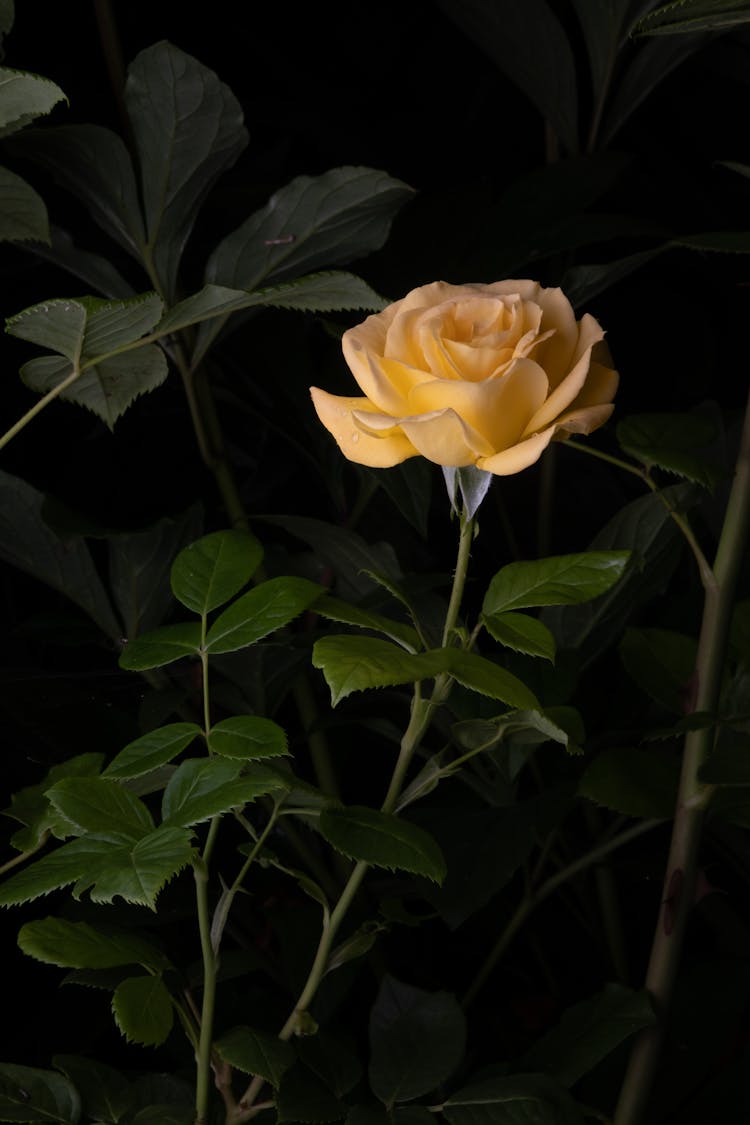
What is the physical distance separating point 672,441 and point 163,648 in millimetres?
274

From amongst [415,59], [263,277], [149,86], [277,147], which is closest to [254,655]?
[263,277]

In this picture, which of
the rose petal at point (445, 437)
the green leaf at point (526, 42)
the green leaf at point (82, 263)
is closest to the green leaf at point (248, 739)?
the rose petal at point (445, 437)

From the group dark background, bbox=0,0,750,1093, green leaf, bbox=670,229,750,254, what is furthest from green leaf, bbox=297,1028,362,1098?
green leaf, bbox=670,229,750,254

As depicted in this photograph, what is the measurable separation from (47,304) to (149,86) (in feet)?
0.84

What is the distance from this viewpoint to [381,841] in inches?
16.6

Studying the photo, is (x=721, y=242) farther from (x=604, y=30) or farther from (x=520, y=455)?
(x=604, y=30)

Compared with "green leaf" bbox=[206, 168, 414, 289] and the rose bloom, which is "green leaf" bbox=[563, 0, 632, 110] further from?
the rose bloom

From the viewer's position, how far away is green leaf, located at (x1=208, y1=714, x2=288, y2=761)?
40cm

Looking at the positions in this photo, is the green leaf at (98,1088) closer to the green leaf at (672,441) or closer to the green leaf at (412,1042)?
the green leaf at (412,1042)

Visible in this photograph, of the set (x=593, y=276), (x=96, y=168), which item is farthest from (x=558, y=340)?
(x=96, y=168)

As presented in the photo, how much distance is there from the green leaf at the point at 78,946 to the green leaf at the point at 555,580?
0.19 metres

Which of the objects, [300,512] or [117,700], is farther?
[300,512]

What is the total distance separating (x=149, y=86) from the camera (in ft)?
2.06

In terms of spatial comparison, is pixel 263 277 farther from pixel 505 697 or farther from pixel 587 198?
pixel 505 697
